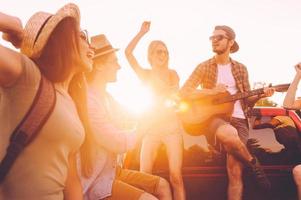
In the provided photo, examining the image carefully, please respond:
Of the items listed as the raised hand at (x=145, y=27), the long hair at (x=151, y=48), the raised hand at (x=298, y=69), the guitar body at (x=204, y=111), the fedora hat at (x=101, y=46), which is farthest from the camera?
the raised hand at (x=298, y=69)

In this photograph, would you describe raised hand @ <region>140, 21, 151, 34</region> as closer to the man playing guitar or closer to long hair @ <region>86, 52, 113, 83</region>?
the man playing guitar

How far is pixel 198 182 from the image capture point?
4.45m

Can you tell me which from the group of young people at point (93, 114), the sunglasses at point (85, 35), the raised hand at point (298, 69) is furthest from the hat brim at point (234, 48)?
the sunglasses at point (85, 35)

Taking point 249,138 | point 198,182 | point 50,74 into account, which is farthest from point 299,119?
point 50,74

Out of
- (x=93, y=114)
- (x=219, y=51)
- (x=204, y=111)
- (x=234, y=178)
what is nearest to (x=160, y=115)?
(x=204, y=111)

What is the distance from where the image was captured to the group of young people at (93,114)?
1.79m

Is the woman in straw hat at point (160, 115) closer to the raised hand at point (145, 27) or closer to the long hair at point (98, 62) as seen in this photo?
the raised hand at point (145, 27)

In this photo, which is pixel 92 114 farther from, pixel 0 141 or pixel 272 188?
pixel 272 188

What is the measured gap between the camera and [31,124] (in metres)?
1.78

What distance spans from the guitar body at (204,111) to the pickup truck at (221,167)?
0.27 meters

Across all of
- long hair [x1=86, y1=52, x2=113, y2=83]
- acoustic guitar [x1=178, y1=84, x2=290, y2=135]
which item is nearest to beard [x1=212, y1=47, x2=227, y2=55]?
acoustic guitar [x1=178, y1=84, x2=290, y2=135]

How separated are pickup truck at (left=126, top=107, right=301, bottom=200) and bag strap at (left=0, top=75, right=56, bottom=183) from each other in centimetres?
281

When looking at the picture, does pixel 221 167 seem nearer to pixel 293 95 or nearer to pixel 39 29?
pixel 293 95

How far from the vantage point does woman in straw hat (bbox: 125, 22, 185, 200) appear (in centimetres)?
443
